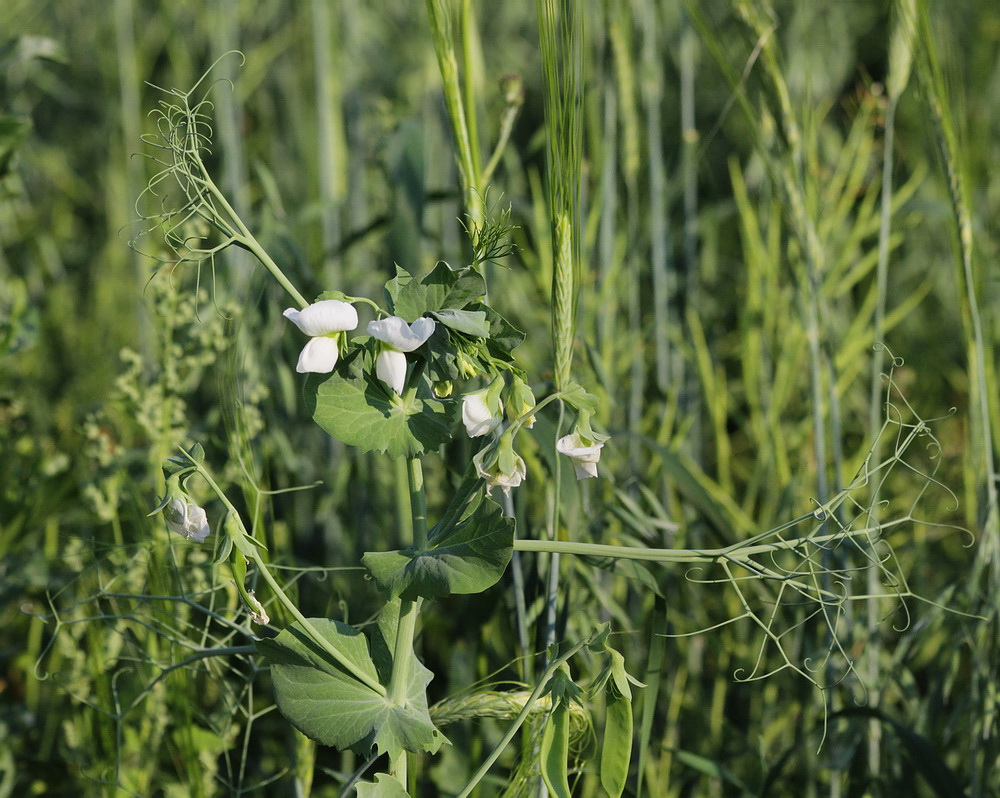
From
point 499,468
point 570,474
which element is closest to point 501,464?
point 499,468

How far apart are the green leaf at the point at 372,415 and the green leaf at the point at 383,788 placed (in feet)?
0.56

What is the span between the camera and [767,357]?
1146 mm

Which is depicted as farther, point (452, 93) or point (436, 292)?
point (452, 93)

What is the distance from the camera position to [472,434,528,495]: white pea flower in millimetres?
455

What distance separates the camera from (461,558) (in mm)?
486

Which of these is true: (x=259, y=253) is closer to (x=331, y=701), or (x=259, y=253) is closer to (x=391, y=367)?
(x=391, y=367)

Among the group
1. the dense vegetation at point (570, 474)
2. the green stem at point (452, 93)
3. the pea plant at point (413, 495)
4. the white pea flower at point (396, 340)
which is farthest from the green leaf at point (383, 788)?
the green stem at point (452, 93)

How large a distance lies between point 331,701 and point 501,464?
178 mm

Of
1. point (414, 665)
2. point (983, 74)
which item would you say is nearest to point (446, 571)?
point (414, 665)

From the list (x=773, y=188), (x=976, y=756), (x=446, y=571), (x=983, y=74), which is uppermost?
(x=983, y=74)

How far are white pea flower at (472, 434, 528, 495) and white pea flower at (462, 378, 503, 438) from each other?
0.01m

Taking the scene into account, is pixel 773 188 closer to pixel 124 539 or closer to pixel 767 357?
→ pixel 767 357

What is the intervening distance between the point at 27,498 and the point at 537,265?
62 cm

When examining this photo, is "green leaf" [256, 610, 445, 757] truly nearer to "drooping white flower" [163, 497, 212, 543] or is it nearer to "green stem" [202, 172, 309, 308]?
"drooping white flower" [163, 497, 212, 543]
